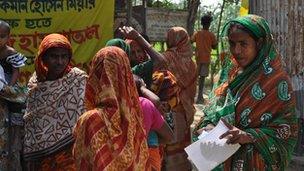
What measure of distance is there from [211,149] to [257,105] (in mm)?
325

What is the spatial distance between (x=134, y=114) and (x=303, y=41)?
3708mm

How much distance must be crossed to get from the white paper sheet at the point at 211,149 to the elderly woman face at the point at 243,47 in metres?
0.35

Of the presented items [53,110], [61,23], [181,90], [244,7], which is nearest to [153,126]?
[53,110]

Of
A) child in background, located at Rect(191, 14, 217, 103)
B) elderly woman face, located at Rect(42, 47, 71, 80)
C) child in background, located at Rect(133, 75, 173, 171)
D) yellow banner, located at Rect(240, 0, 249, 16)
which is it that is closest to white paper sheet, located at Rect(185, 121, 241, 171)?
child in background, located at Rect(133, 75, 173, 171)

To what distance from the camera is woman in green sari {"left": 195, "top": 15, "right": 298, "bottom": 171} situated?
2.66 m

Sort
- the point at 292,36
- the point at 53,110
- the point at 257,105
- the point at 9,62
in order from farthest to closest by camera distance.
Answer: the point at 292,36, the point at 9,62, the point at 53,110, the point at 257,105

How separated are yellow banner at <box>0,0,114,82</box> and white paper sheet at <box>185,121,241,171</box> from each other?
4.16 m

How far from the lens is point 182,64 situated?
5.50 metres

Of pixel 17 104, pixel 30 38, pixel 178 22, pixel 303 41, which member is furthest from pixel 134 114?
pixel 178 22

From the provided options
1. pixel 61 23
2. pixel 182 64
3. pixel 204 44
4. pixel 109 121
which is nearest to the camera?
pixel 109 121

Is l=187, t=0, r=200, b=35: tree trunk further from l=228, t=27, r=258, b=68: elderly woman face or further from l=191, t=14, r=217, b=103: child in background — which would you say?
l=228, t=27, r=258, b=68: elderly woman face

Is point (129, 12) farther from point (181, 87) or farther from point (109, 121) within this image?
point (109, 121)

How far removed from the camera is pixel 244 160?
273cm

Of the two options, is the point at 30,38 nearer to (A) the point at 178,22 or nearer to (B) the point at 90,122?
(A) the point at 178,22
